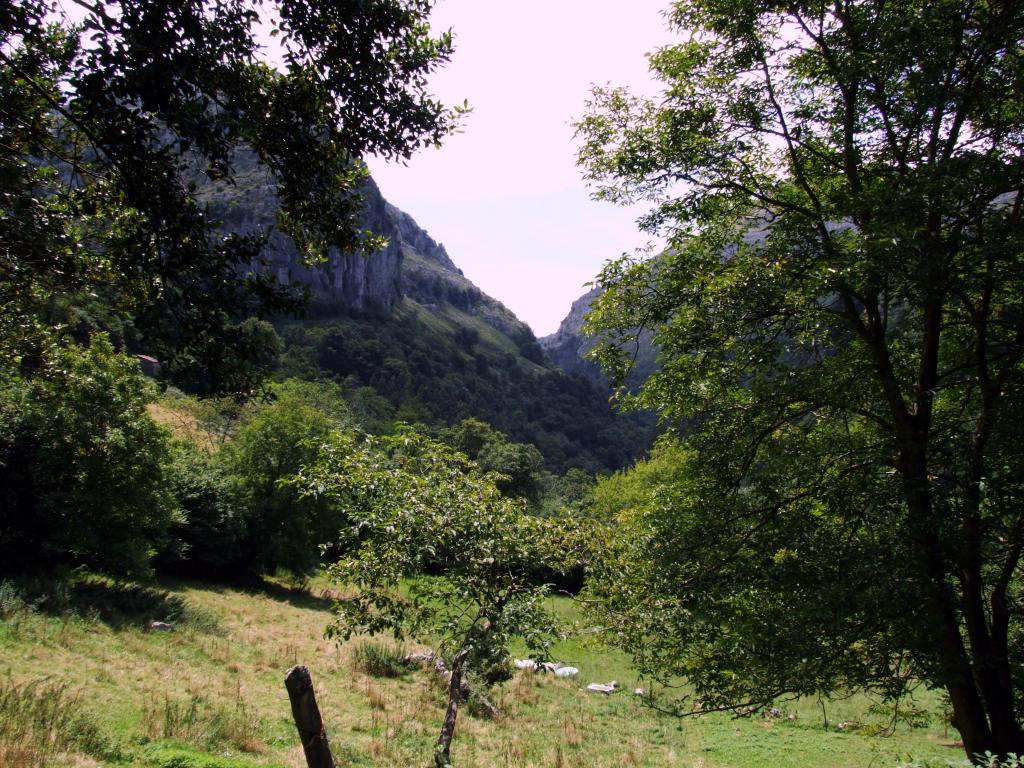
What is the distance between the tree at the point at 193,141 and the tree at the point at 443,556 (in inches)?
176

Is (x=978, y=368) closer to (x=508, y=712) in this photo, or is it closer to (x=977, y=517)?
(x=977, y=517)

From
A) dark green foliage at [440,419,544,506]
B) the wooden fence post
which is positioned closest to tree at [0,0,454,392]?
the wooden fence post

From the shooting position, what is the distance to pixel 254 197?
15575cm

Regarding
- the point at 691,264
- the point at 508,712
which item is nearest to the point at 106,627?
the point at 508,712

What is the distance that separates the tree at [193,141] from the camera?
4309 mm

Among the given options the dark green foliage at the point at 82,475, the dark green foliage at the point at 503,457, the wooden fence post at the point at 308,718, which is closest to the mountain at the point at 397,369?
the dark green foliage at the point at 503,457

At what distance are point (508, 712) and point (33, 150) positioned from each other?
17121mm

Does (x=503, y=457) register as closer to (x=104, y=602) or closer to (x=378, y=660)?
(x=378, y=660)

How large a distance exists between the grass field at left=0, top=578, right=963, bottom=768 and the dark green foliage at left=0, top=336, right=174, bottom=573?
1.93m

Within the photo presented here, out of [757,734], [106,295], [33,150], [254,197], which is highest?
[254,197]

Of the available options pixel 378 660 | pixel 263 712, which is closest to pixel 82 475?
pixel 378 660

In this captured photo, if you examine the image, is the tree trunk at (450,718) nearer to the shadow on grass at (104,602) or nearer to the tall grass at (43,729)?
the tall grass at (43,729)

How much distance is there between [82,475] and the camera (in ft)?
68.8

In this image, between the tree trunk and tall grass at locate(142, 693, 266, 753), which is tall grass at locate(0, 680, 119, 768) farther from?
the tree trunk
